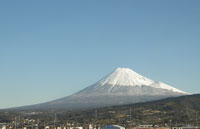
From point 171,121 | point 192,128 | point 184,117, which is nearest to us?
point 192,128

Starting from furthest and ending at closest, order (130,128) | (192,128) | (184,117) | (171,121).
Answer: (184,117) → (171,121) → (130,128) → (192,128)

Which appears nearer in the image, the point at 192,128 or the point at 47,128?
the point at 192,128

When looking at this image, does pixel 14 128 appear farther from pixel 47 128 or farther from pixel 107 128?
pixel 107 128

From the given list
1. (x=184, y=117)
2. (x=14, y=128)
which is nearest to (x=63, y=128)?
(x=14, y=128)

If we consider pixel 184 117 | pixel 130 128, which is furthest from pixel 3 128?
pixel 184 117

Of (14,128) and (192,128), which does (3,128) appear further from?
(192,128)

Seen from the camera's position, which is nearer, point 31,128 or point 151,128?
point 151,128

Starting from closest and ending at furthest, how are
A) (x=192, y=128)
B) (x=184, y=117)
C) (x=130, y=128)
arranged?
(x=192, y=128), (x=130, y=128), (x=184, y=117)

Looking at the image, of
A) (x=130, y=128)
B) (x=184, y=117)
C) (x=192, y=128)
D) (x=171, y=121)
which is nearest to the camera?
(x=192, y=128)
